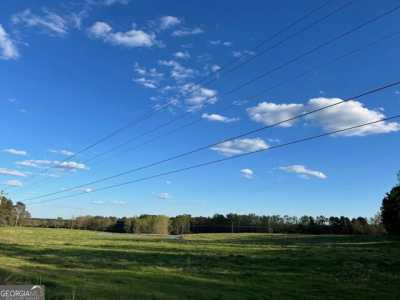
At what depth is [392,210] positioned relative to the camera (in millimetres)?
88000

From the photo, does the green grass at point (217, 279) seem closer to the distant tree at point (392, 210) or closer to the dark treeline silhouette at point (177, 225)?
the distant tree at point (392, 210)

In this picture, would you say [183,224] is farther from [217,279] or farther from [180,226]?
[217,279]

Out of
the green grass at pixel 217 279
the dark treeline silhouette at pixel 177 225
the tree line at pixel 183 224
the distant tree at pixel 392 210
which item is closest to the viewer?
the green grass at pixel 217 279

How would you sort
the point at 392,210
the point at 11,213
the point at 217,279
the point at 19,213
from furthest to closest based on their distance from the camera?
1. the point at 19,213
2. the point at 11,213
3. the point at 392,210
4. the point at 217,279

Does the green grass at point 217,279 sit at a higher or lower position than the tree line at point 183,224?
lower

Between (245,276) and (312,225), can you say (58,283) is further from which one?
(312,225)

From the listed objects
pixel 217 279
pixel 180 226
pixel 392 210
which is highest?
pixel 180 226

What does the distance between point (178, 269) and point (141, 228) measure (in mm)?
153028

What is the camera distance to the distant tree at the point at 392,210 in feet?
285

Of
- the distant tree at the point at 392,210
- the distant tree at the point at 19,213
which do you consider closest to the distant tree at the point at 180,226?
the distant tree at the point at 19,213

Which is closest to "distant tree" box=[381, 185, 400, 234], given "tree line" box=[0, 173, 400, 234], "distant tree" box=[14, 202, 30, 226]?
"tree line" box=[0, 173, 400, 234]

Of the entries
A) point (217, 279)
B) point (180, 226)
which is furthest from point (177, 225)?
point (217, 279)

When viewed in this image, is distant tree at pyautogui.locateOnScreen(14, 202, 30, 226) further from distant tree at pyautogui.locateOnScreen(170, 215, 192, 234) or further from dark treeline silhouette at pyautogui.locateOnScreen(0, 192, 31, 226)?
distant tree at pyautogui.locateOnScreen(170, 215, 192, 234)

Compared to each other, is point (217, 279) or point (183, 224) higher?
point (183, 224)
